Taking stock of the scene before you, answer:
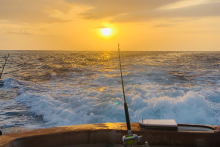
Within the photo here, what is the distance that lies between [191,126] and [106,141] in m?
1.15

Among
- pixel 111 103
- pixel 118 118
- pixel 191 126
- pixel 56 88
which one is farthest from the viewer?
pixel 56 88

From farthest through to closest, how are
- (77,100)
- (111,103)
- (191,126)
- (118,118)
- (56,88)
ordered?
1. (56,88)
2. (77,100)
3. (111,103)
4. (118,118)
5. (191,126)

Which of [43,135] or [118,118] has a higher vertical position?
[43,135]

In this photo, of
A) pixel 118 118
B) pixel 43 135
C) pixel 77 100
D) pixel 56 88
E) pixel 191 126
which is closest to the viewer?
pixel 43 135

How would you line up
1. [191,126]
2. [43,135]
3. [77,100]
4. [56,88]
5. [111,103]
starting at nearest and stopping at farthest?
[43,135]
[191,126]
[111,103]
[77,100]
[56,88]

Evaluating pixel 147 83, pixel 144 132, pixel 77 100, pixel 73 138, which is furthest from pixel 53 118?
pixel 147 83

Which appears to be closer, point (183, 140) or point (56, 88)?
point (183, 140)

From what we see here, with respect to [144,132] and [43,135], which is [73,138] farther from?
[144,132]

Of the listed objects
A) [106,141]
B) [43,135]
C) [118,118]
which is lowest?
[118,118]

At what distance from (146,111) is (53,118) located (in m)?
2.82

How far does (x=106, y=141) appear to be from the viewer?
2.58 meters

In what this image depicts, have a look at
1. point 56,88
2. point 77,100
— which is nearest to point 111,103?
point 77,100

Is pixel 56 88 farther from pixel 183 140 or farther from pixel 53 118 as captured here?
pixel 183 140

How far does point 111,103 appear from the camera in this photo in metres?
6.95
